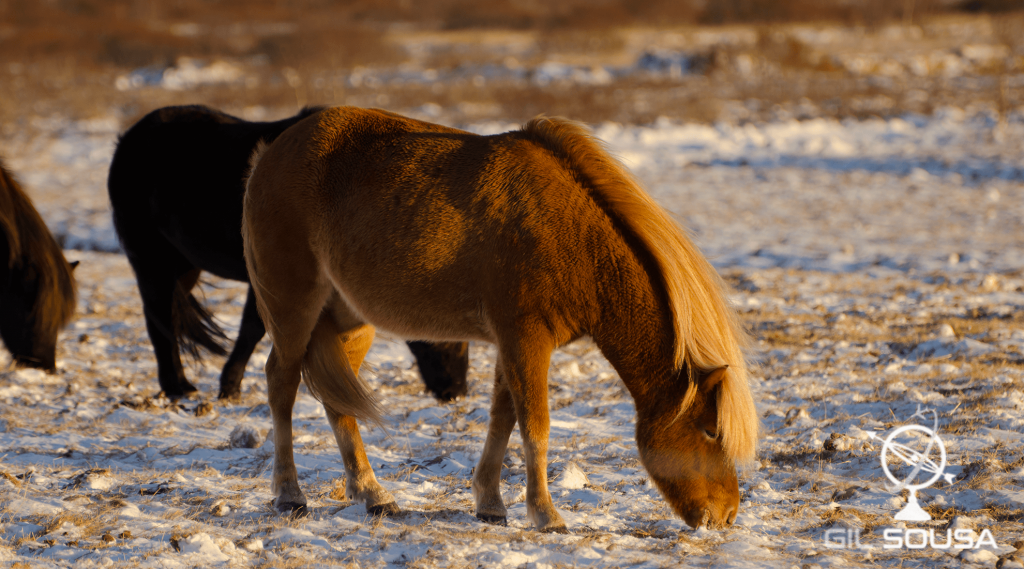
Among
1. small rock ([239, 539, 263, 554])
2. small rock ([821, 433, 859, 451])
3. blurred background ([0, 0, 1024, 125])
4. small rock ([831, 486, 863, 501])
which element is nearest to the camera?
small rock ([239, 539, 263, 554])

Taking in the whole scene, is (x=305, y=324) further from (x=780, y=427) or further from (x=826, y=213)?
(x=826, y=213)

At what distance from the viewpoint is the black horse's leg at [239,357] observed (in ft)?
16.0

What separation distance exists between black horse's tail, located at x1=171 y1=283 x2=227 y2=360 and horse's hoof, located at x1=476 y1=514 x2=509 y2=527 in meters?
2.77

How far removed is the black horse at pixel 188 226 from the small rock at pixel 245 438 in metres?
0.86

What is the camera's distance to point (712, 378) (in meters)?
2.79

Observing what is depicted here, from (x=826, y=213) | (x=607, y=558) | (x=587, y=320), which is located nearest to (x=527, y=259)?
(x=587, y=320)

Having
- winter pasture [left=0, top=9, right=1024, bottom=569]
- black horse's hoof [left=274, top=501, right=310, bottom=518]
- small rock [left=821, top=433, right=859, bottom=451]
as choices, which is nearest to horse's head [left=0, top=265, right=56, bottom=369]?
winter pasture [left=0, top=9, right=1024, bottom=569]

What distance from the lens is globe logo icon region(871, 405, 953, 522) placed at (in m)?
3.25

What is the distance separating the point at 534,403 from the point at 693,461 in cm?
61

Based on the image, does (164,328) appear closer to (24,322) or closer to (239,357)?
(239,357)

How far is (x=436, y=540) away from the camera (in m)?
3.07

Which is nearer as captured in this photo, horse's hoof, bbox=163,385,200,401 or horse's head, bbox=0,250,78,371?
horse's hoof, bbox=163,385,200,401

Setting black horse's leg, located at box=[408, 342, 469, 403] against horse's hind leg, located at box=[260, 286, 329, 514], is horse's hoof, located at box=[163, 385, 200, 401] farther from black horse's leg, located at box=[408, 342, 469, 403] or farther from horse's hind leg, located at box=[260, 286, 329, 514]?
horse's hind leg, located at box=[260, 286, 329, 514]

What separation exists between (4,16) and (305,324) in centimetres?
4844
